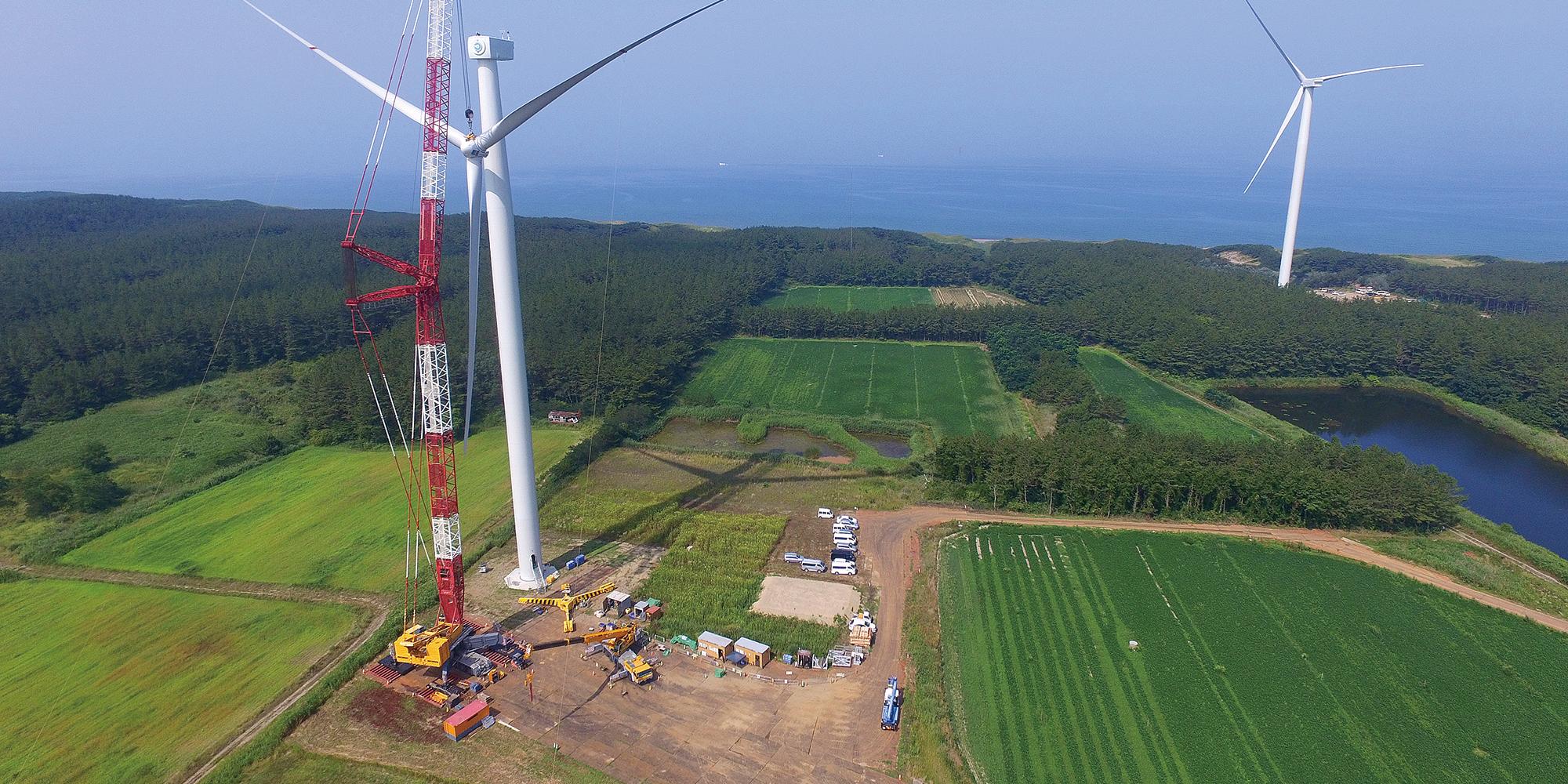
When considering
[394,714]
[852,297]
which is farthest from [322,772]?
[852,297]

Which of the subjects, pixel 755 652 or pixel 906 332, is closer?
pixel 755 652

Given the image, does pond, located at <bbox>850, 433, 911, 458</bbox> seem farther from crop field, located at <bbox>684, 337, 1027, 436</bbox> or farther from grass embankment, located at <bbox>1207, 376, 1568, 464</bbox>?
grass embankment, located at <bbox>1207, 376, 1568, 464</bbox>

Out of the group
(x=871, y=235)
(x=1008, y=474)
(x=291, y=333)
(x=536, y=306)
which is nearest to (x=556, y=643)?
(x=1008, y=474)

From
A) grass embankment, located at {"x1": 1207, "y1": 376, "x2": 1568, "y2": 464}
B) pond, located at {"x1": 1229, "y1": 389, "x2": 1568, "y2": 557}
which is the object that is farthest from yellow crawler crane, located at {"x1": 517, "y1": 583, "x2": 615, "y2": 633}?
grass embankment, located at {"x1": 1207, "y1": 376, "x2": 1568, "y2": 464}

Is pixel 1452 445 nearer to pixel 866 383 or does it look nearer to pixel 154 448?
pixel 866 383

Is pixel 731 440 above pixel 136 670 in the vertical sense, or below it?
above

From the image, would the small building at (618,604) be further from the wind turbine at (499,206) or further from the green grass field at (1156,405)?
the green grass field at (1156,405)
